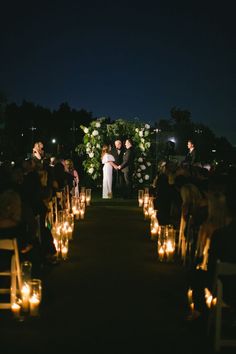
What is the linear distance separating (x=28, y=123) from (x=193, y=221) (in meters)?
68.2

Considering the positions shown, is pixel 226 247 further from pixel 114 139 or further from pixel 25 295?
pixel 114 139

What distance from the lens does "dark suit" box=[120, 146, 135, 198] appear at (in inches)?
880

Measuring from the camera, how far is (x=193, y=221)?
9.79m

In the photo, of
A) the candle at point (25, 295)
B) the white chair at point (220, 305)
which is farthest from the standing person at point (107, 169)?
the white chair at point (220, 305)

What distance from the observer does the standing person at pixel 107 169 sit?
73.5 ft

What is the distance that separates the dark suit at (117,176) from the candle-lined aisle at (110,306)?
31.7ft

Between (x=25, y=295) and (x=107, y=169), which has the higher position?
(x=107, y=169)

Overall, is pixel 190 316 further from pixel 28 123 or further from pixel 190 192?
pixel 28 123

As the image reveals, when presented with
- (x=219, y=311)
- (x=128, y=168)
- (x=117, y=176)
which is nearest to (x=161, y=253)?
(x=219, y=311)

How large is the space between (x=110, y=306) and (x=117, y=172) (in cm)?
1601

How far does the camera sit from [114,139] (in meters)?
24.8

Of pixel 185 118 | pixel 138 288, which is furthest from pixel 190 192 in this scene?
pixel 185 118

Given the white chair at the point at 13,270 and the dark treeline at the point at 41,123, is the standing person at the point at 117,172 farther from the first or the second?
the dark treeline at the point at 41,123

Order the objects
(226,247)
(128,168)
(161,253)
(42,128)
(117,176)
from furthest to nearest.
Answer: (42,128), (117,176), (128,168), (161,253), (226,247)
